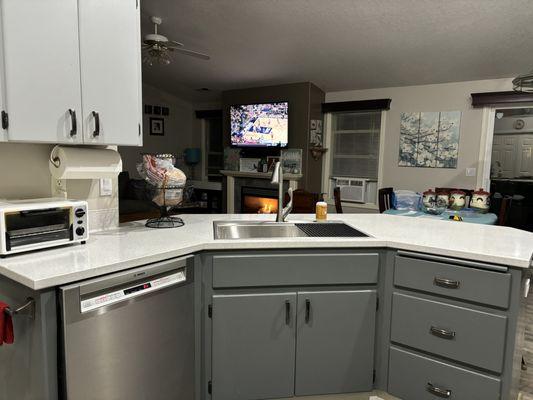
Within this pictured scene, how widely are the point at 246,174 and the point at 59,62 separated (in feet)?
15.3

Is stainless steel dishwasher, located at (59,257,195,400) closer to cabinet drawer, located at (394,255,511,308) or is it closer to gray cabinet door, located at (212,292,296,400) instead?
gray cabinet door, located at (212,292,296,400)

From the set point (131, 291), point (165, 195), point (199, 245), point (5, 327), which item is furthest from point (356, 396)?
point (5, 327)

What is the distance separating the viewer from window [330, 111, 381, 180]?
5652 mm

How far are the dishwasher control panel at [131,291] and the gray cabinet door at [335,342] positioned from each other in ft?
1.97

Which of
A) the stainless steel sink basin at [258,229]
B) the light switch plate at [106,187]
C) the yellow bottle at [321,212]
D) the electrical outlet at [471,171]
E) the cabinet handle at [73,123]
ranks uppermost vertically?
the cabinet handle at [73,123]

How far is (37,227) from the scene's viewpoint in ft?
5.06

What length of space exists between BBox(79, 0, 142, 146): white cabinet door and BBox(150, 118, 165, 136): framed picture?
592cm

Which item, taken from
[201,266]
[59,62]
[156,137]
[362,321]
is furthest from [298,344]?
[156,137]

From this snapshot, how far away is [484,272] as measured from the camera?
5.33 feet

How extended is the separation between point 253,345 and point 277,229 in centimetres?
70

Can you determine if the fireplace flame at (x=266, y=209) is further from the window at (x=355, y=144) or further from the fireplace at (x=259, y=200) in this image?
the window at (x=355, y=144)

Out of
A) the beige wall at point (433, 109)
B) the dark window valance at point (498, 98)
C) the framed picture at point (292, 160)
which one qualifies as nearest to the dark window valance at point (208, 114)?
the framed picture at point (292, 160)

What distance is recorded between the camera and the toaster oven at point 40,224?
4.72ft

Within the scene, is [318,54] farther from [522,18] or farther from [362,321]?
[362,321]
